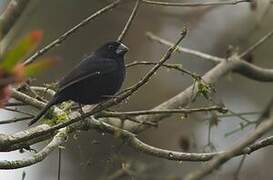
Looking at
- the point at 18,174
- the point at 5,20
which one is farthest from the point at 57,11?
the point at 5,20

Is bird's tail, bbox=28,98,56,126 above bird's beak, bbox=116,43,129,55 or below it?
below

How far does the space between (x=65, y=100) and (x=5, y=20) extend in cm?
208

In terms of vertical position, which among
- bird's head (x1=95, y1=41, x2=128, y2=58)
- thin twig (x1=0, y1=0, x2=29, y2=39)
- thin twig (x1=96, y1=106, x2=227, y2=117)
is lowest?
thin twig (x1=96, y1=106, x2=227, y2=117)

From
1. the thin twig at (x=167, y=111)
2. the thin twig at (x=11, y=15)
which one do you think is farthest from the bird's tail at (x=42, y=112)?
the thin twig at (x=11, y=15)

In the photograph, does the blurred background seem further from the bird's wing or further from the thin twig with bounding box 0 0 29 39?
the thin twig with bounding box 0 0 29 39

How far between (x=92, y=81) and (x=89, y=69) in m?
0.08

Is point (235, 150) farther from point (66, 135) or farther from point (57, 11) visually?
point (57, 11)

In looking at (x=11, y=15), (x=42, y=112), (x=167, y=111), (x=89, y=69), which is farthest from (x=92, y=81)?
(x=11, y=15)

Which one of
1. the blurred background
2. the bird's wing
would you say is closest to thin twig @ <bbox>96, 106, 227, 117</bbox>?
the bird's wing

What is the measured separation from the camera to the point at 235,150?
69.5 inches

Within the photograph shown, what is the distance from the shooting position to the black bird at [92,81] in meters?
4.09

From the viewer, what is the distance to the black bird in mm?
4089

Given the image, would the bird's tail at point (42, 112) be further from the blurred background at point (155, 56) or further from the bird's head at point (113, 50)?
the blurred background at point (155, 56)

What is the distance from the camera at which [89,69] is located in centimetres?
431
